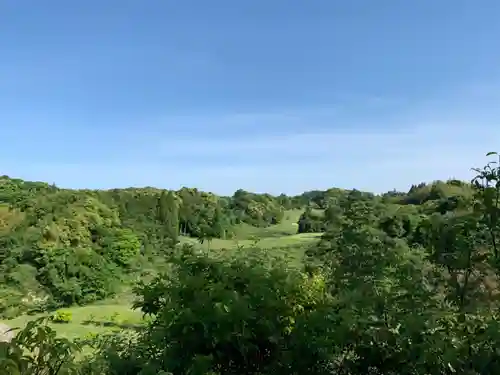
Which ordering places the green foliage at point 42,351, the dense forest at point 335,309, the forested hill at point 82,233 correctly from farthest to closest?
1. the forested hill at point 82,233
2. the dense forest at point 335,309
3. the green foliage at point 42,351

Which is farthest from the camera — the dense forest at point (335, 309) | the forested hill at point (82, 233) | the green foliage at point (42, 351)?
the forested hill at point (82, 233)

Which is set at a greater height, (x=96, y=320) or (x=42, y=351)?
(x=42, y=351)

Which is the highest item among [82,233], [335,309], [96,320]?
[335,309]

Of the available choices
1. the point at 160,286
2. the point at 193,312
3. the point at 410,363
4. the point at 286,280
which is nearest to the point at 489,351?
the point at 410,363

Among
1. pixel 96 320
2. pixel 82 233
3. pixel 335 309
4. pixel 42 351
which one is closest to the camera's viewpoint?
pixel 42 351

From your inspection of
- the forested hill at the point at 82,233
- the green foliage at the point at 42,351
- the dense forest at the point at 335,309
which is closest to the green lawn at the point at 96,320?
the forested hill at the point at 82,233

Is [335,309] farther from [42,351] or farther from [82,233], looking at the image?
[82,233]

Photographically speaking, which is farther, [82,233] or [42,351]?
[82,233]

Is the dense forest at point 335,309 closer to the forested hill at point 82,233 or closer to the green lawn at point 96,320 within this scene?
the green lawn at point 96,320

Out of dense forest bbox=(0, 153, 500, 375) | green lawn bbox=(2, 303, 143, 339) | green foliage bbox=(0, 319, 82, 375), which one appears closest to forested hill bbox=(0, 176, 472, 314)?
green lawn bbox=(2, 303, 143, 339)

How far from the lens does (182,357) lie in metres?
3.19

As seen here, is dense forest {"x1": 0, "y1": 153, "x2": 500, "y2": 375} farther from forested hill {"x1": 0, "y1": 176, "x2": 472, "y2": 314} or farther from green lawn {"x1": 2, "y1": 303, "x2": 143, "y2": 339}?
forested hill {"x1": 0, "y1": 176, "x2": 472, "y2": 314}

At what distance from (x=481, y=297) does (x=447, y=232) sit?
429mm

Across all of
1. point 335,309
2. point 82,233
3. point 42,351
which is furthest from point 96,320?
point 42,351
